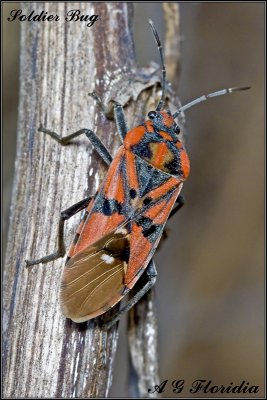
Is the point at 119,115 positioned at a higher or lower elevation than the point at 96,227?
higher

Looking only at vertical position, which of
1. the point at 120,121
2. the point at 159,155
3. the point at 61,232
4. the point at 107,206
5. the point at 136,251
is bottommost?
the point at 136,251

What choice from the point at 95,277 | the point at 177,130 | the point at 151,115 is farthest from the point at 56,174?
the point at 177,130

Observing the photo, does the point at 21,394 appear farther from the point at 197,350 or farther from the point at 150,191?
the point at 197,350

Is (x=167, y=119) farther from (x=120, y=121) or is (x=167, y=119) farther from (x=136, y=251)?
(x=136, y=251)

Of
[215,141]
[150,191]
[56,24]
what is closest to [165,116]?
[150,191]

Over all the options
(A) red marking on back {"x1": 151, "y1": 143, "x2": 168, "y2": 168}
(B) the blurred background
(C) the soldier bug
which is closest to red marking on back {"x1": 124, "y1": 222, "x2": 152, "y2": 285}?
(C) the soldier bug

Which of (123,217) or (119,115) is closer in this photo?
(123,217)
